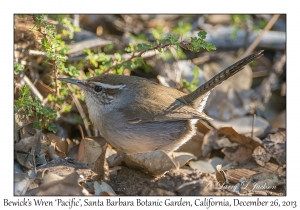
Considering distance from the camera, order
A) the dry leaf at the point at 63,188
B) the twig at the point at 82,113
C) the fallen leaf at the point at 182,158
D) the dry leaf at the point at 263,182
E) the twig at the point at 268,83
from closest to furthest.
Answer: the dry leaf at the point at 63,188 → the dry leaf at the point at 263,182 → the fallen leaf at the point at 182,158 → the twig at the point at 82,113 → the twig at the point at 268,83

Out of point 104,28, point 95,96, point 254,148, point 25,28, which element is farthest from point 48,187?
point 104,28

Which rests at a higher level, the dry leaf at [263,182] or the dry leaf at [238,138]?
the dry leaf at [238,138]

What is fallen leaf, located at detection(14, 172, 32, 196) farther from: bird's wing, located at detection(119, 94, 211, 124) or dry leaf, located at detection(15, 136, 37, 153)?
bird's wing, located at detection(119, 94, 211, 124)

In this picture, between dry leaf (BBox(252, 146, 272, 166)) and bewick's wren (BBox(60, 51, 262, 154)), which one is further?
dry leaf (BBox(252, 146, 272, 166))

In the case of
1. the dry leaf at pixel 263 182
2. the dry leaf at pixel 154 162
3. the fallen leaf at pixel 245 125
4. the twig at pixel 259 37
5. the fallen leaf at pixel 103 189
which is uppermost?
the twig at pixel 259 37

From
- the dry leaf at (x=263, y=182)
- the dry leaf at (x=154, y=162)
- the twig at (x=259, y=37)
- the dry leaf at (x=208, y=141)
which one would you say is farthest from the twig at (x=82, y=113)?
the twig at (x=259, y=37)

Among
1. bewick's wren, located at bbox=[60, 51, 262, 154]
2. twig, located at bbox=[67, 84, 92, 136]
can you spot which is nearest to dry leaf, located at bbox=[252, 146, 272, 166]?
bewick's wren, located at bbox=[60, 51, 262, 154]

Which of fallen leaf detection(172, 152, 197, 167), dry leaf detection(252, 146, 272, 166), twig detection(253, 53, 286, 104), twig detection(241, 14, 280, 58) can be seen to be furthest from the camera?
twig detection(241, 14, 280, 58)

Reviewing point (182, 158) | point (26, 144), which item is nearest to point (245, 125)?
point (182, 158)

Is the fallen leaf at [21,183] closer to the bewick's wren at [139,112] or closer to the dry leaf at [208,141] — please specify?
the bewick's wren at [139,112]

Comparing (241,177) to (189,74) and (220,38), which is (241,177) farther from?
(220,38)
